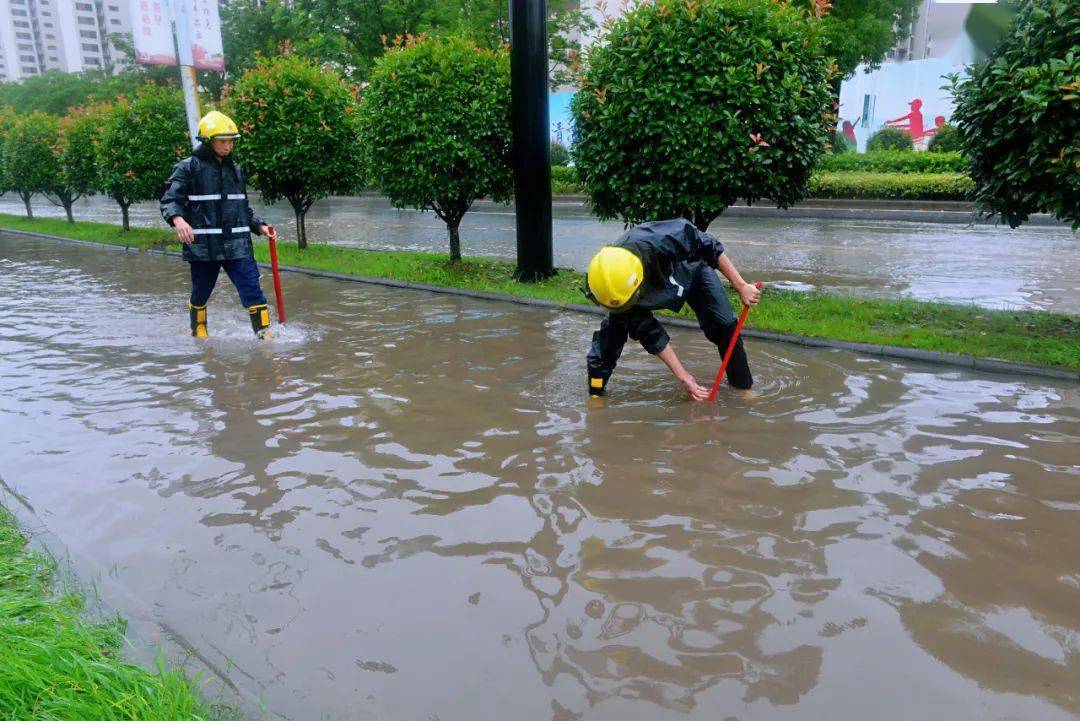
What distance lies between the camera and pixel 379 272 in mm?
11227

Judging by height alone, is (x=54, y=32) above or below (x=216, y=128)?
above

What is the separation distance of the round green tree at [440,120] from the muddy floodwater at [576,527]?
4.21 m

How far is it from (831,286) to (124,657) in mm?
8907

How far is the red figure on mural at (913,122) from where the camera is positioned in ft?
86.1

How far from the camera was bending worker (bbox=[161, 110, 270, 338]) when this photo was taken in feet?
24.1

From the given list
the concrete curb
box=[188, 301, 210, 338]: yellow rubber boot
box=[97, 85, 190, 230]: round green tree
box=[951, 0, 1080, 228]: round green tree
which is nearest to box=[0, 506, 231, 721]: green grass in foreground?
box=[188, 301, 210, 338]: yellow rubber boot

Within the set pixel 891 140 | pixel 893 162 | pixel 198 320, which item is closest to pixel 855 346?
pixel 198 320

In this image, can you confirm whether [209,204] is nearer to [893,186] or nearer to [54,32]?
[893,186]

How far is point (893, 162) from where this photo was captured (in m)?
23.0

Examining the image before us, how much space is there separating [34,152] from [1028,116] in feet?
67.9

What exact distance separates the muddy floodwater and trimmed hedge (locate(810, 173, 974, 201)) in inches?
578

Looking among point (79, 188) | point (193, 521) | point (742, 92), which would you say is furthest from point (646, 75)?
point (79, 188)

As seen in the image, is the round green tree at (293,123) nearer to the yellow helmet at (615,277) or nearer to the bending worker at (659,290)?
the bending worker at (659,290)

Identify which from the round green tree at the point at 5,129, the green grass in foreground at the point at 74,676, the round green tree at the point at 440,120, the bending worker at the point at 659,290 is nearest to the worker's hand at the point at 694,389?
the bending worker at the point at 659,290
